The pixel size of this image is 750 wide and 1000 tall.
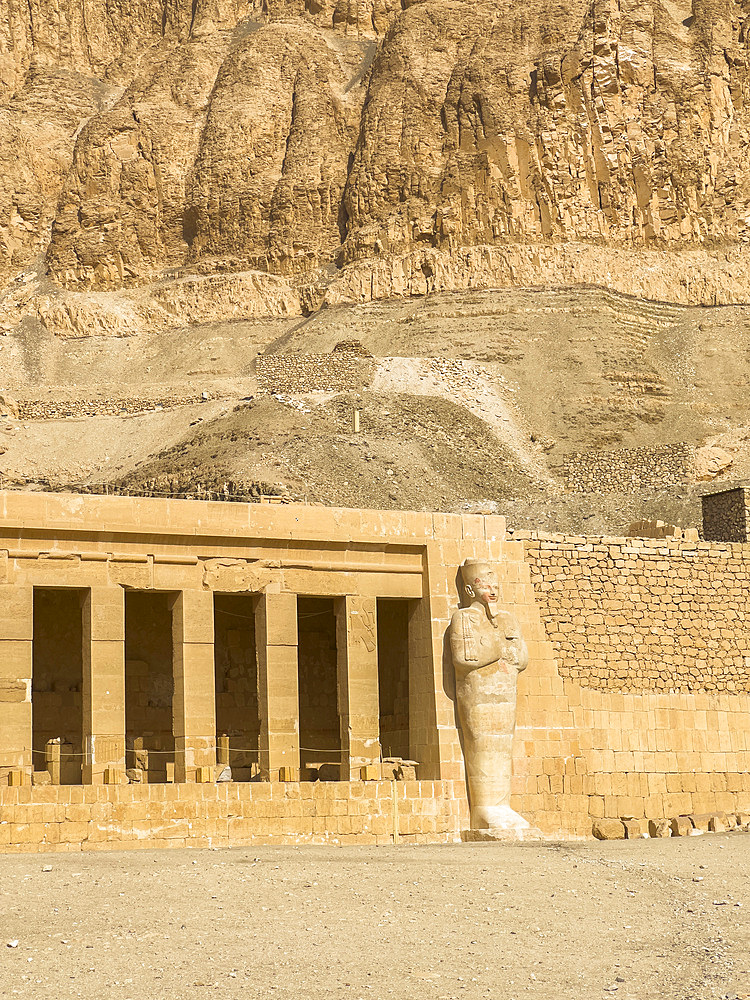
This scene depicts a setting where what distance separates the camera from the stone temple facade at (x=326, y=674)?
17797 mm

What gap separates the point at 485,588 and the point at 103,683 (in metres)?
4.89

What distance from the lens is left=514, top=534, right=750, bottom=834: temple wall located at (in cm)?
2023

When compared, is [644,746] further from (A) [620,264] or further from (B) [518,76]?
(B) [518,76]

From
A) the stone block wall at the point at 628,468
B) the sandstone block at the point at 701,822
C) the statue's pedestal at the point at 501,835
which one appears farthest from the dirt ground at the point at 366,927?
the stone block wall at the point at 628,468

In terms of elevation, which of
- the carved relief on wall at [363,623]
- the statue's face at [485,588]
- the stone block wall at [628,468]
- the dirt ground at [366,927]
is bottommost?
the dirt ground at [366,927]

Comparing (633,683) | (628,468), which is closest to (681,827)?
(633,683)

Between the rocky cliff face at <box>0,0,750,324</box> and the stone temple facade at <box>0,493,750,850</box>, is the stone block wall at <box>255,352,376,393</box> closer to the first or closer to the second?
the rocky cliff face at <box>0,0,750,324</box>

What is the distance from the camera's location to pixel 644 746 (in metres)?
20.9

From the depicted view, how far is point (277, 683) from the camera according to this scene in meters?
19.0

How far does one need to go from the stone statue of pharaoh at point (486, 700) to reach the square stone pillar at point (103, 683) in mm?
4166

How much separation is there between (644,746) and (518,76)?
6251 cm

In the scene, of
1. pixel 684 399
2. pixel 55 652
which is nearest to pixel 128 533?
pixel 55 652

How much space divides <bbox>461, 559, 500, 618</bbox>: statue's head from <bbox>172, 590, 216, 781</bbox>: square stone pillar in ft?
10.8

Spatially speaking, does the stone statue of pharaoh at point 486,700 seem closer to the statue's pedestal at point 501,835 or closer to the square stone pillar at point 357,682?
the statue's pedestal at point 501,835
